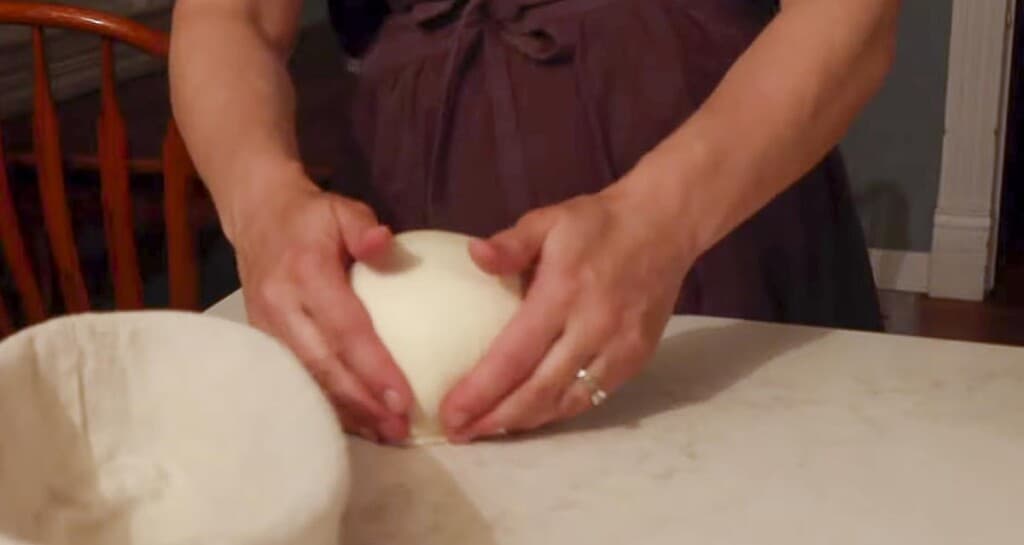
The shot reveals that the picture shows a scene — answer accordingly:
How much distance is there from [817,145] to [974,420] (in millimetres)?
173

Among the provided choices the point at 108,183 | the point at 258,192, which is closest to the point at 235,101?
the point at 258,192

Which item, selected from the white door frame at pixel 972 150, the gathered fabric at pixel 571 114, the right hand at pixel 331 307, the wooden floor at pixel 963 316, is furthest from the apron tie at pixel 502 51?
the white door frame at pixel 972 150

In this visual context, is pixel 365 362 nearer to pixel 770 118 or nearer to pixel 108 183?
pixel 770 118

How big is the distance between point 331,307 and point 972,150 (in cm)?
193

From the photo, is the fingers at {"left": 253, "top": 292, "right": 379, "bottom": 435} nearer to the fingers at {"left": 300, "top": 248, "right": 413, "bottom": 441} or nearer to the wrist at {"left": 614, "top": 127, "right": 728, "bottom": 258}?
the fingers at {"left": 300, "top": 248, "right": 413, "bottom": 441}

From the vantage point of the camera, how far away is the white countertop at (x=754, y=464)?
1.57 ft

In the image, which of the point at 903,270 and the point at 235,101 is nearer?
the point at 235,101

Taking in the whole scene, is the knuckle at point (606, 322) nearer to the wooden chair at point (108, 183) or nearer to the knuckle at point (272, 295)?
the knuckle at point (272, 295)

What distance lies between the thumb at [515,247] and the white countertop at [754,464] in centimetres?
7

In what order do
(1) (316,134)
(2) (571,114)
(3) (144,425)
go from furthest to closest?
(1) (316,134)
(2) (571,114)
(3) (144,425)

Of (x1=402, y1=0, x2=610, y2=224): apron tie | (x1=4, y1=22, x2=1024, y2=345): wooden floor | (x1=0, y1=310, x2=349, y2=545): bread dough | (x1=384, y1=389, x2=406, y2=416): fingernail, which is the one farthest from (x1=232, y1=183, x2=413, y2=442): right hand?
(x1=4, y1=22, x2=1024, y2=345): wooden floor

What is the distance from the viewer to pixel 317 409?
1.32 feet

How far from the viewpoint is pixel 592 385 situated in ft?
1.84

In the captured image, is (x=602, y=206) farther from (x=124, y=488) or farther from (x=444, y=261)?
(x=124, y=488)
